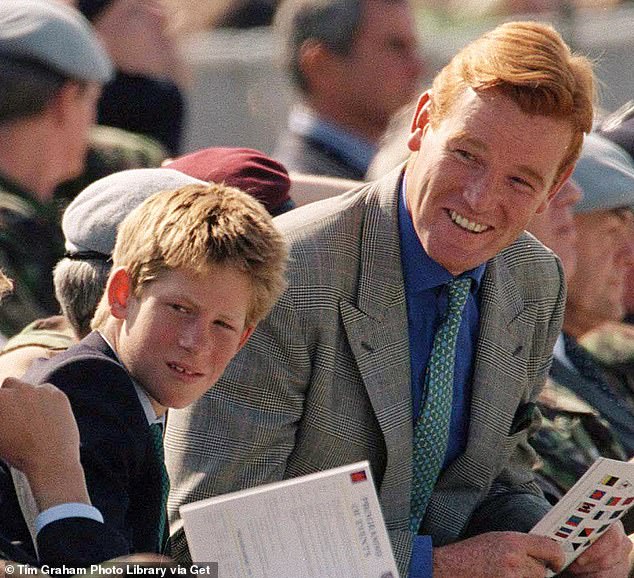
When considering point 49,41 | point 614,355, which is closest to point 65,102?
point 49,41

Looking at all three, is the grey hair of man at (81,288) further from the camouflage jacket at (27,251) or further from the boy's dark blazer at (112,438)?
the camouflage jacket at (27,251)

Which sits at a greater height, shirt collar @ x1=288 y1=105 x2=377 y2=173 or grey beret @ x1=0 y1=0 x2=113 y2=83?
grey beret @ x1=0 y1=0 x2=113 y2=83

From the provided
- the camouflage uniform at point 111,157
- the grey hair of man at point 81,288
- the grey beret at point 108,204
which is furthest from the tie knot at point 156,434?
the camouflage uniform at point 111,157

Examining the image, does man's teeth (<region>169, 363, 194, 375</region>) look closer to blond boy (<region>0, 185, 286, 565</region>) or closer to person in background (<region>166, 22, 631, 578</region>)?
blond boy (<region>0, 185, 286, 565</region>)

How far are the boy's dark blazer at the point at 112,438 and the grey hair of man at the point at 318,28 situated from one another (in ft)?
11.7

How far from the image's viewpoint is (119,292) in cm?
283

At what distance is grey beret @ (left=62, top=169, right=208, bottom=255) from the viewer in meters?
3.18

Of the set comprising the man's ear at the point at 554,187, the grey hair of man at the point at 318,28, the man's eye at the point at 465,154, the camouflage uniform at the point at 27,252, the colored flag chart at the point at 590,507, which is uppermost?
the man's eye at the point at 465,154

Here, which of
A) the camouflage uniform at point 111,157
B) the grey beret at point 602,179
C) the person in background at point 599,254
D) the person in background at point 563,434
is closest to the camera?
the person in background at point 563,434

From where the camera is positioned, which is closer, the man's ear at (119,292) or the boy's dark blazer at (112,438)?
the boy's dark blazer at (112,438)

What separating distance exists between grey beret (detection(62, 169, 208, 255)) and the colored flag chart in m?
1.03

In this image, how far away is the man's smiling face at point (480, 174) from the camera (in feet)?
10.4

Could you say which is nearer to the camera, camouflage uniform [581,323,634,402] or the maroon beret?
the maroon beret

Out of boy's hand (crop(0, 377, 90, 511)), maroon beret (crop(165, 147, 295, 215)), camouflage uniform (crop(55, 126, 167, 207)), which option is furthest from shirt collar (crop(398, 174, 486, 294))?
camouflage uniform (crop(55, 126, 167, 207))
